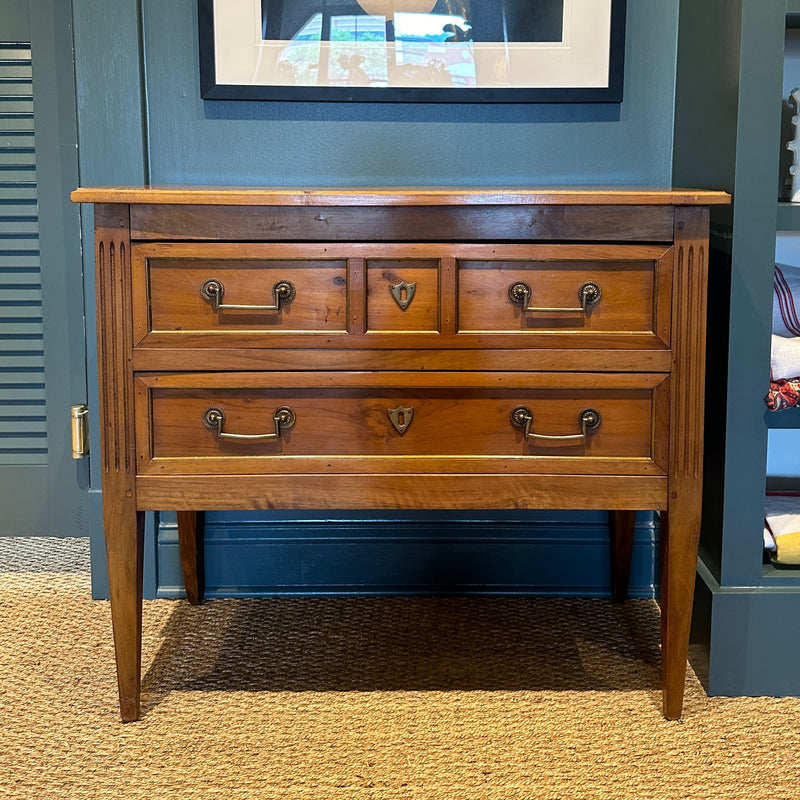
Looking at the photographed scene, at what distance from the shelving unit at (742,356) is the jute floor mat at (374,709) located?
0.10 metres

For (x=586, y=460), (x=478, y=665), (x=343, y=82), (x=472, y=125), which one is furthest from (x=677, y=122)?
(x=478, y=665)

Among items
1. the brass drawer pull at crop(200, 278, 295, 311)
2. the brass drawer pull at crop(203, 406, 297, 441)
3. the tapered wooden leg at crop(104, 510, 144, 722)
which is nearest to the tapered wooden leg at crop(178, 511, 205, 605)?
the tapered wooden leg at crop(104, 510, 144, 722)

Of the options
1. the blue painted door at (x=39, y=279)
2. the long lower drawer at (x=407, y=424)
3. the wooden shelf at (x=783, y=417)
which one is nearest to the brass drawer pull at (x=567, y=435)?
the long lower drawer at (x=407, y=424)

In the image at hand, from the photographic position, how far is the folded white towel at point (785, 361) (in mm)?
1839

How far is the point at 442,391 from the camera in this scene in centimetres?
167

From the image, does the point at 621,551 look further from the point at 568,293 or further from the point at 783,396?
the point at 568,293

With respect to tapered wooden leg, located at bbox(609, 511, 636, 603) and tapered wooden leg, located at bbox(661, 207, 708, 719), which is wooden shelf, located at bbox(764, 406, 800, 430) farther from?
tapered wooden leg, located at bbox(609, 511, 636, 603)

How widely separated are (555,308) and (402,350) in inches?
9.9

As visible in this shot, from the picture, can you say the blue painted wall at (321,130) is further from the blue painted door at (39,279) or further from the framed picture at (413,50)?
the blue painted door at (39,279)

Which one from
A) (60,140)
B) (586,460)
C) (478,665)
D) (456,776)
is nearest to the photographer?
(456,776)

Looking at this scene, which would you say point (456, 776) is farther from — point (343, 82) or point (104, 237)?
point (343, 82)

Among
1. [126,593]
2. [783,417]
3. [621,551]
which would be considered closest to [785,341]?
[783,417]

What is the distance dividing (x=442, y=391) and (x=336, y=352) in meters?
0.18

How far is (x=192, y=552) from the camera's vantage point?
2217 millimetres
